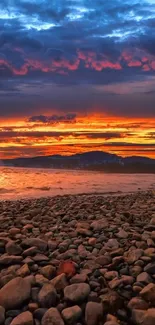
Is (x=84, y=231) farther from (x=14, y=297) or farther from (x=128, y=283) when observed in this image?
(x=14, y=297)

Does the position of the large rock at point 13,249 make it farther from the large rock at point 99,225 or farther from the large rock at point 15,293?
the large rock at point 99,225

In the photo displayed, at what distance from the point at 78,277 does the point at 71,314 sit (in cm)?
70

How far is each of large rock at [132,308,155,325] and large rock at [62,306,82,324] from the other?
52cm

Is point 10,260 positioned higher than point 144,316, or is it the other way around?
point 10,260

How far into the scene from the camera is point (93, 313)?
11.2ft

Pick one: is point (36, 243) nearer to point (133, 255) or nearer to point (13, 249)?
point (13, 249)

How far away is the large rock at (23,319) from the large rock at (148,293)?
1164mm

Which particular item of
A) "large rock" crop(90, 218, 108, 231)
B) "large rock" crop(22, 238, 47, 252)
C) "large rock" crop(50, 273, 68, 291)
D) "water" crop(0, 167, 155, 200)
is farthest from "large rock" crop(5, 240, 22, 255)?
"water" crop(0, 167, 155, 200)

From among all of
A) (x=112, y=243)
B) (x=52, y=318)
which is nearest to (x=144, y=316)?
(x=52, y=318)

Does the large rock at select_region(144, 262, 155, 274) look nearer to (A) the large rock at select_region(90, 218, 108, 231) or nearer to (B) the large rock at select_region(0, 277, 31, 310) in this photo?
(B) the large rock at select_region(0, 277, 31, 310)

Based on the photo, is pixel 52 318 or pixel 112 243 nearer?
pixel 52 318

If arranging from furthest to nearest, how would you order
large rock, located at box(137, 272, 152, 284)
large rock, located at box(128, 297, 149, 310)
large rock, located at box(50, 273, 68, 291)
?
large rock, located at box(137, 272, 152, 284), large rock, located at box(50, 273, 68, 291), large rock, located at box(128, 297, 149, 310)

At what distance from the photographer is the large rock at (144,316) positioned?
327cm

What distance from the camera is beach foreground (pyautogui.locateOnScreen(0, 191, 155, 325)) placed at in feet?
11.2
